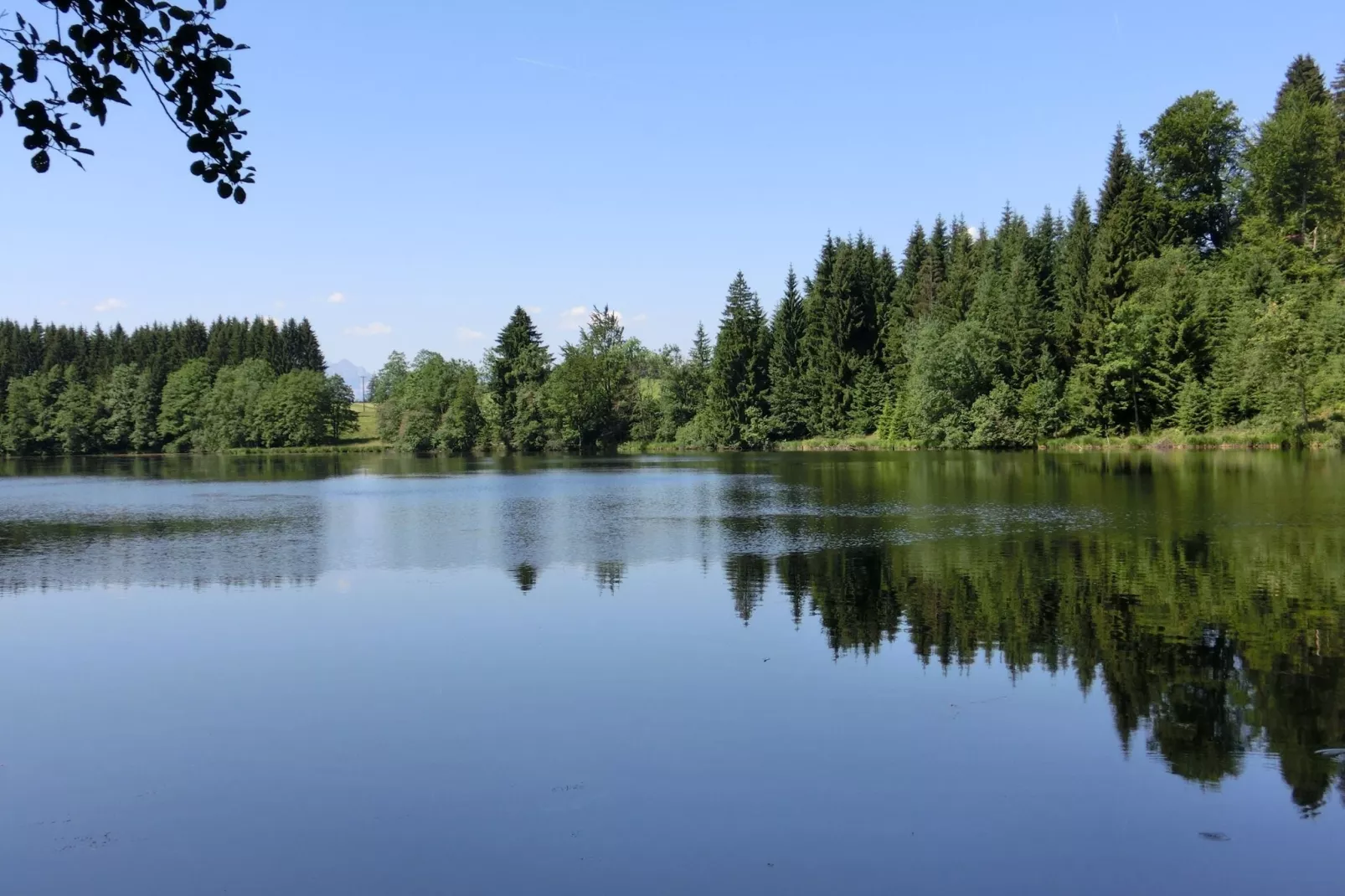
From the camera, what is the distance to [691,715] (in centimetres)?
1038

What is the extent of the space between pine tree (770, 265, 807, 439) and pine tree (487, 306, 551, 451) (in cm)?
2885

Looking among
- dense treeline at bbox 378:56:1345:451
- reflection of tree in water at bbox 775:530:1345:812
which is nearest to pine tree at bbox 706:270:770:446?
dense treeline at bbox 378:56:1345:451

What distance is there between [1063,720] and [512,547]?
1731 centimetres

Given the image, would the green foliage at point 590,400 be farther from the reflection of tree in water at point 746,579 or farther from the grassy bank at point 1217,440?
the reflection of tree in water at point 746,579

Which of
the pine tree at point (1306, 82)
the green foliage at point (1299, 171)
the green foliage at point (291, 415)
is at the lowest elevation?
the green foliage at point (291, 415)

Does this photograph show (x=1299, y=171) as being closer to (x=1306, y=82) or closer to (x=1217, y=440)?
(x=1306, y=82)

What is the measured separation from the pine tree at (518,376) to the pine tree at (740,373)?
22324mm

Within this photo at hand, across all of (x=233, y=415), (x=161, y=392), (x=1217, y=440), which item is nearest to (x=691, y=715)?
(x=1217, y=440)

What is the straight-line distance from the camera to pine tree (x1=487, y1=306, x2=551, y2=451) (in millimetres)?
105188

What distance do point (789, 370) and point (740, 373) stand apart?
5.30m

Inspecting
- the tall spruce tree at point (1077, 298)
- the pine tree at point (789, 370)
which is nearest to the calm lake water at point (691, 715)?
the tall spruce tree at point (1077, 298)

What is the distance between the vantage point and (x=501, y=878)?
22.1 feet

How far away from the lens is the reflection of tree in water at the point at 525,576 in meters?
19.1

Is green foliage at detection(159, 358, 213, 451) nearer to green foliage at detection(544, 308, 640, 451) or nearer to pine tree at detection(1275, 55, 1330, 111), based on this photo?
green foliage at detection(544, 308, 640, 451)
